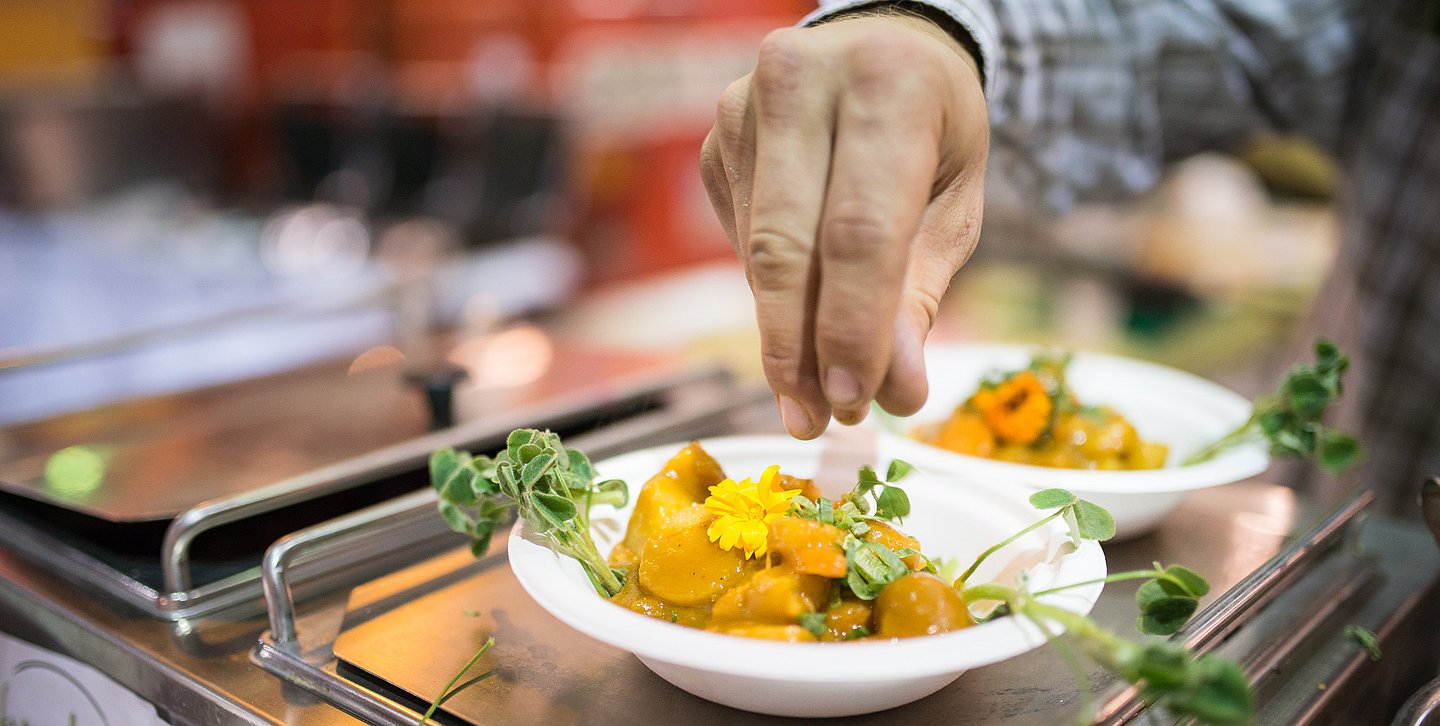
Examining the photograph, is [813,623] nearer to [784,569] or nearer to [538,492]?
[784,569]

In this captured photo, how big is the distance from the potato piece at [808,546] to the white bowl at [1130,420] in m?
0.26

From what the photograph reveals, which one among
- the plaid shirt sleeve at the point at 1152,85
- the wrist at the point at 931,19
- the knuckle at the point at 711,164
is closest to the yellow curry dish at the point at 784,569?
the knuckle at the point at 711,164

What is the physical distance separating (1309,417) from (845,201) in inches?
25.5

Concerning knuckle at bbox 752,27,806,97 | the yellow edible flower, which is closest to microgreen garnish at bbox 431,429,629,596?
the yellow edible flower

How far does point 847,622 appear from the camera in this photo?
66cm

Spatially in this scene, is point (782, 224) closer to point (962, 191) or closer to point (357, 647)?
point (962, 191)

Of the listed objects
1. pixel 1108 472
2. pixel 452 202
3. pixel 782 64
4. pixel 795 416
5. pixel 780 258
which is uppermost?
pixel 782 64

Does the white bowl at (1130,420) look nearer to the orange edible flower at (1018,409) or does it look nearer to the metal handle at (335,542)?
the orange edible flower at (1018,409)

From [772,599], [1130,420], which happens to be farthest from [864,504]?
[1130,420]

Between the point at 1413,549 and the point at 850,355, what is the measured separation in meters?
0.81

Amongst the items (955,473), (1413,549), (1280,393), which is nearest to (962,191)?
(955,473)

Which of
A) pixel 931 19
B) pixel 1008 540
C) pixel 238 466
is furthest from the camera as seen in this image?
pixel 238 466

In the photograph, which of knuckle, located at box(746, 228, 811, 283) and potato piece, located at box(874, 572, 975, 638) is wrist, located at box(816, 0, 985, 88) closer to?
knuckle, located at box(746, 228, 811, 283)

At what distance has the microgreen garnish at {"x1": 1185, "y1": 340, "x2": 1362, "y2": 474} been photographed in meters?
0.94
